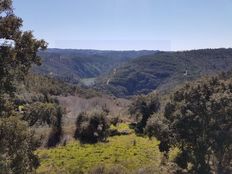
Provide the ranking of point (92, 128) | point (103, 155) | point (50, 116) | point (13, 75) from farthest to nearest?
1. point (50, 116)
2. point (92, 128)
3. point (103, 155)
4. point (13, 75)

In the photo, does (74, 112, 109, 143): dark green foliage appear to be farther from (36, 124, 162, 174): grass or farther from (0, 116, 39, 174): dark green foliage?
(0, 116, 39, 174): dark green foliage

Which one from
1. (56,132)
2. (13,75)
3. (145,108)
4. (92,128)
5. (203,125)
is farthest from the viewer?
(145,108)

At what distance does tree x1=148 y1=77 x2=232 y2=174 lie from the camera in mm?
35219

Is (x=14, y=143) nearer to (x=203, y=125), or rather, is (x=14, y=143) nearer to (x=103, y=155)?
(x=203, y=125)

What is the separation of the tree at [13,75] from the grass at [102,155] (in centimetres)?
2301

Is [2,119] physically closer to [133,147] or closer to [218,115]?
[218,115]

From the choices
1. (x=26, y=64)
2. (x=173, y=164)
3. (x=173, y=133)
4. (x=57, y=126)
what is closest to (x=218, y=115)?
(x=173, y=133)

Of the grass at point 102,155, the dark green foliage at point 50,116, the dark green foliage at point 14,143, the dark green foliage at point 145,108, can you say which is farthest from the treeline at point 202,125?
the dark green foliage at point 145,108

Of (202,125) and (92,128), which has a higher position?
(202,125)

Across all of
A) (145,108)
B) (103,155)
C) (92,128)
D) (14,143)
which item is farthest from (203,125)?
(145,108)

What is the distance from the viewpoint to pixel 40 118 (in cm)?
7212

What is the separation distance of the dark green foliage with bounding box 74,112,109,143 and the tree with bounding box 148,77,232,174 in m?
28.8

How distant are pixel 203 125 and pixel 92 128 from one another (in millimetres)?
34120

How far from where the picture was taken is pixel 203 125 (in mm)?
36094
